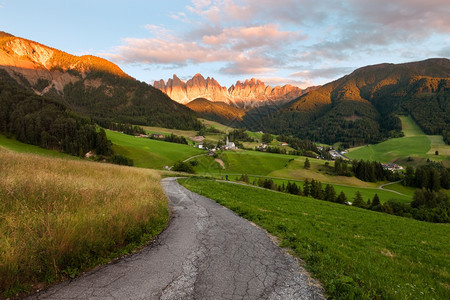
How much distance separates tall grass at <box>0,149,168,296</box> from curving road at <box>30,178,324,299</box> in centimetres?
63

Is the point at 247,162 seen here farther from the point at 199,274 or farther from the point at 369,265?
the point at 199,274

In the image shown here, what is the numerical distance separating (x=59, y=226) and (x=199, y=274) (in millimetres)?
4493

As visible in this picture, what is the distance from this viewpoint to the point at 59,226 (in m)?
6.59

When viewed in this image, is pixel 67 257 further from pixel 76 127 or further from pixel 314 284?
pixel 76 127

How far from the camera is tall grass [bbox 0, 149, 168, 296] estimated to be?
17.8ft

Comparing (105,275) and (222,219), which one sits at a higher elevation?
(105,275)

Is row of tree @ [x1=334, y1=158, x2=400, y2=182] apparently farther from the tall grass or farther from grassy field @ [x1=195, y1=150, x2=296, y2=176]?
the tall grass

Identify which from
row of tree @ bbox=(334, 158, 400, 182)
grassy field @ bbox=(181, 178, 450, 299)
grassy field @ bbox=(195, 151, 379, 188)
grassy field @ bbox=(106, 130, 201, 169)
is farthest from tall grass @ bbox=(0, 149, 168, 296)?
row of tree @ bbox=(334, 158, 400, 182)

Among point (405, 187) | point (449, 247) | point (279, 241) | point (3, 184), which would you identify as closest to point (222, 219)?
point (279, 241)

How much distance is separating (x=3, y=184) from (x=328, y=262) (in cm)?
1244

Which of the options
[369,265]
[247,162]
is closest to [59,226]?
[369,265]

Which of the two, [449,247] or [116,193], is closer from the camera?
[116,193]

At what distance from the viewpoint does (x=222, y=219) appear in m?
13.0

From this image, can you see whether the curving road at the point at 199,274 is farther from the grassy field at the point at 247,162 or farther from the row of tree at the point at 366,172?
the row of tree at the point at 366,172
